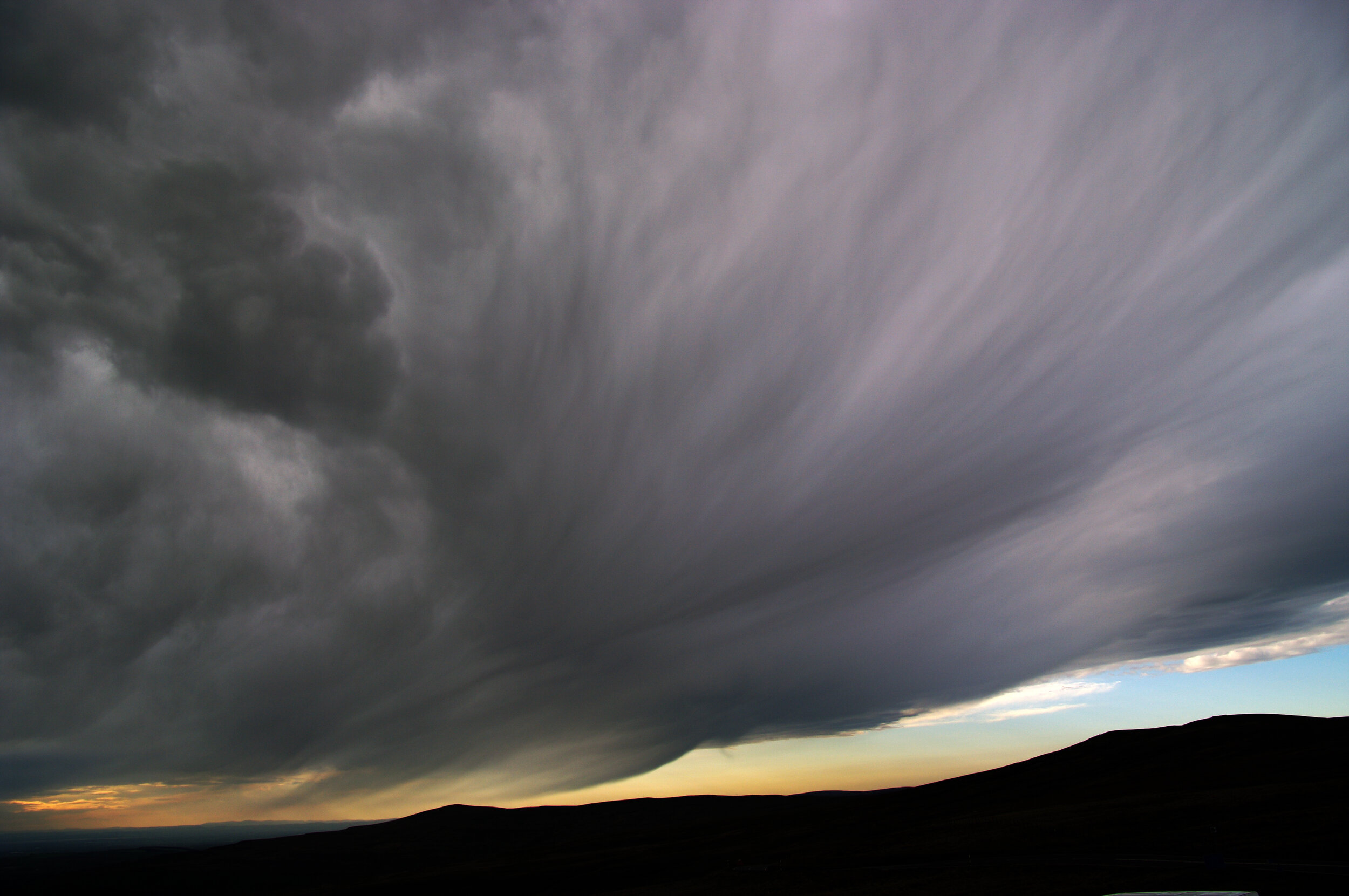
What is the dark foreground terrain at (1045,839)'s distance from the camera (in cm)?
6669

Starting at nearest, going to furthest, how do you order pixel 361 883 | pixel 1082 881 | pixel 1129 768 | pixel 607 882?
pixel 1082 881, pixel 607 882, pixel 1129 768, pixel 361 883

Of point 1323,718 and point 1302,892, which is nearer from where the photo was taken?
point 1302,892

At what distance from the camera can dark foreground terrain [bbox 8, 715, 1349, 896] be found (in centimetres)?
6669

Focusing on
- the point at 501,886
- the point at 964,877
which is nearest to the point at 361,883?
the point at 501,886

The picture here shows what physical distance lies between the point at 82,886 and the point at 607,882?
194736mm

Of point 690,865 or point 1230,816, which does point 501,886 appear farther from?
point 1230,816

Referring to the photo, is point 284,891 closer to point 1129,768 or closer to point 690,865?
point 690,865

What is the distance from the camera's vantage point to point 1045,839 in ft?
299

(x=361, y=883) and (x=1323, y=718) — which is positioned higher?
(x=1323, y=718)

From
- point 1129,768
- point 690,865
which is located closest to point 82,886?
point 690,865

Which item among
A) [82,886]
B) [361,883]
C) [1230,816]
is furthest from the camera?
[82,886]

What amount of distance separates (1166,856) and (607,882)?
9705 centimetres

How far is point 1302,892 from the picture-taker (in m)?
51.3

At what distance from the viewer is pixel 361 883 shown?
18075 centimetres
